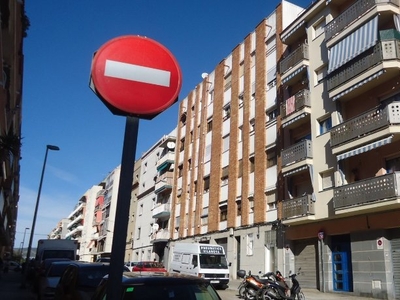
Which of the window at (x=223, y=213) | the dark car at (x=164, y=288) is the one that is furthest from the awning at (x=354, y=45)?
the dark car at (x=164, y=288)

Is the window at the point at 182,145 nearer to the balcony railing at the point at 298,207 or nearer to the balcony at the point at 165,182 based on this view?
the balcony at the point at 165,182

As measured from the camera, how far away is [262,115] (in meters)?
28.1

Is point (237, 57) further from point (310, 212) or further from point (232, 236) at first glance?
point (310, 212)

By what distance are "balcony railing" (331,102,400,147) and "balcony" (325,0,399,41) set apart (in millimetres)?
5121

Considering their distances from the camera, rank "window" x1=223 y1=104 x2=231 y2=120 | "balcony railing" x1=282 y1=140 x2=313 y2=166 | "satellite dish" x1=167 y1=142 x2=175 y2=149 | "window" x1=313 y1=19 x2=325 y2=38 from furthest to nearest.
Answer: "satellite dish" x1=167 y1=142 x2=175 y2=149 < "window" x1=223 y1=104 x2=231 y2=120 < "window" x1=313 y1=19 x2=325 y2=38 < "balcony railing" x1=282 y1=140 x2=313 y2=166

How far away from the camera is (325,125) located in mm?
22203

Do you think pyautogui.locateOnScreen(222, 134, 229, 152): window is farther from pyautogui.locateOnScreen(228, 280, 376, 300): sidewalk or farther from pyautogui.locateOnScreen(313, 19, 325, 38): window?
pyautogui.locateOnScreen(228, 280, 376, 300): sidewalk

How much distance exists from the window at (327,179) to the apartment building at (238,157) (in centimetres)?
428

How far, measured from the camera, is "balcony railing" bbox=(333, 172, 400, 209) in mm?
16094


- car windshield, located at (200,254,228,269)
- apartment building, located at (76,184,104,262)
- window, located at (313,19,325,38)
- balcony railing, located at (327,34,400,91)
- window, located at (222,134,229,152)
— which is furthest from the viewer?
apartment building, located at (76,184,104,262)

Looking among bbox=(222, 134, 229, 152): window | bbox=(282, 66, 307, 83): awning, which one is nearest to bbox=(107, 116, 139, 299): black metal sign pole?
bbox=(282, 66, 307, 83): awning

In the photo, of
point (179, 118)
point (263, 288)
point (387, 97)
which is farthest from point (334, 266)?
point (179, 118)

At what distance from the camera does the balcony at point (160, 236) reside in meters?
41.3

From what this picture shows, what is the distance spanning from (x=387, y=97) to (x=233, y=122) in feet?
48.4
